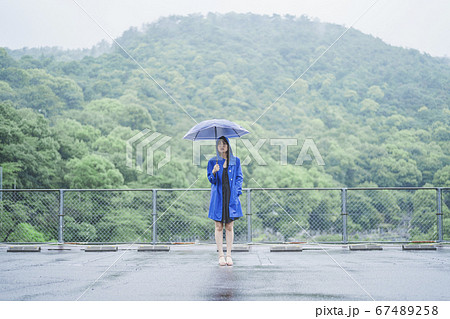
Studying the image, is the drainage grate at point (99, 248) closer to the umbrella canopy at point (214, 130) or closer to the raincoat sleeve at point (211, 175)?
the umbrella canopy at point (214, 130)

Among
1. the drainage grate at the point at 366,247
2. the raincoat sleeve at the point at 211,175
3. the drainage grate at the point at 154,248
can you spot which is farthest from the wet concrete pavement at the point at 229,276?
the raincoat sleeve at the point at 211,175

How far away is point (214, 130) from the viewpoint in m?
7.76

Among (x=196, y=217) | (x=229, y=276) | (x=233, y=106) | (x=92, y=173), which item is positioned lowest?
(x=196, y=217)

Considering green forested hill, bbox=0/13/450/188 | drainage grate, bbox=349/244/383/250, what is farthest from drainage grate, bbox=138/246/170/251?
green forested hill, bbox=0/13/450/188

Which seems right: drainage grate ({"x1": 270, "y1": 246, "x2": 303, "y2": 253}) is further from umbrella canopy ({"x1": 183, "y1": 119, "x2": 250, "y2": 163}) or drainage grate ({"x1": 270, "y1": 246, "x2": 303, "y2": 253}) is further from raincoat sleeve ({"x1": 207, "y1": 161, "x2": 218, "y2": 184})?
raincoat sleeve ({"x1": 207, "y1": 161, "x2": 218, "y2": 184})

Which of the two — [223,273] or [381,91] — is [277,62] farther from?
[223,273]

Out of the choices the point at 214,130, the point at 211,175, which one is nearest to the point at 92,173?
the point at 214,130

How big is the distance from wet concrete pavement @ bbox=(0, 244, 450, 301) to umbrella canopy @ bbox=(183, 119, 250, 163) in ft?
6.17

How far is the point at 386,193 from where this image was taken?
36.0 m

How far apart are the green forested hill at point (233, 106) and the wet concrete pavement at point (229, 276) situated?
113 ft

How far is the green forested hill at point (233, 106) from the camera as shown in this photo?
4819cm

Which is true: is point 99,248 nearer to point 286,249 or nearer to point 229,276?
point 286,249

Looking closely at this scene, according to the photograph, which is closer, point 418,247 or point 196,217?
point 418,247

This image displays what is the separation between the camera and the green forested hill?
48.2 meters
